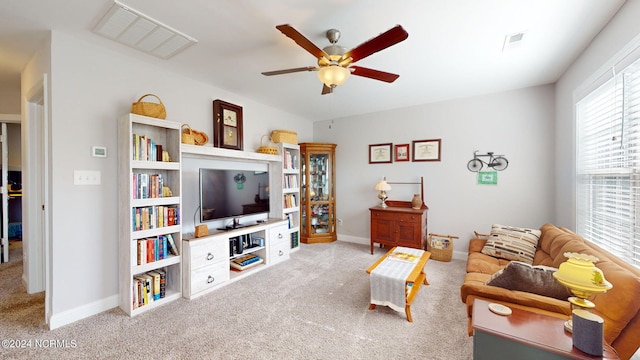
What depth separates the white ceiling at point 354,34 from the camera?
5.78ft

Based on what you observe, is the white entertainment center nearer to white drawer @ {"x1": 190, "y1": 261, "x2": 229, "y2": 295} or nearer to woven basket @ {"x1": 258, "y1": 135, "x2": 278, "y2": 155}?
white drawer @ {"x1": 190, "y1": 261, "x2": 229, "y2": 295}

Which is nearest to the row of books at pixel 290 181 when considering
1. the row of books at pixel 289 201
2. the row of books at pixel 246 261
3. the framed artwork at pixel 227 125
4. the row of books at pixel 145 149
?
the row of books at pixel 289 201

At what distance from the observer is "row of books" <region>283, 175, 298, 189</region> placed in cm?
416

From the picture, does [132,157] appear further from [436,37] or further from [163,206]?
[436,37]

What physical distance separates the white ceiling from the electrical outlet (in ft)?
3.83

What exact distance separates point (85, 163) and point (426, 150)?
4.31 metres

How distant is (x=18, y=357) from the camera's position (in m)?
1.74

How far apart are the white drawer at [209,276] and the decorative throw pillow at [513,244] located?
2.98 metres

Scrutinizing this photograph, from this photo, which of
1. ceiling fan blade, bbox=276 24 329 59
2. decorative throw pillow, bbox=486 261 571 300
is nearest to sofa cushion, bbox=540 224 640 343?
decorative throw pillow, bbox=486 261 571 300

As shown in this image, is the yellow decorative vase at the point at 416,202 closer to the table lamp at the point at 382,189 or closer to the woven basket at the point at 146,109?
the table lamp at the point at 382,189

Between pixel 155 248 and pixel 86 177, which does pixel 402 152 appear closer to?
pixel 155 248

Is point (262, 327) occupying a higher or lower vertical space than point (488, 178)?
lower

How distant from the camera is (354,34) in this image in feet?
6.85

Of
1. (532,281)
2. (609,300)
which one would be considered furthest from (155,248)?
(609,300)
